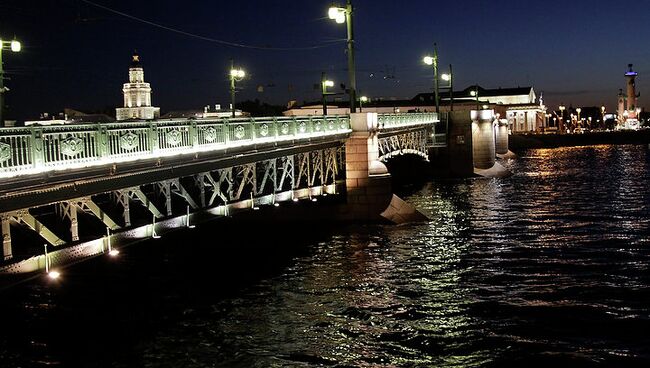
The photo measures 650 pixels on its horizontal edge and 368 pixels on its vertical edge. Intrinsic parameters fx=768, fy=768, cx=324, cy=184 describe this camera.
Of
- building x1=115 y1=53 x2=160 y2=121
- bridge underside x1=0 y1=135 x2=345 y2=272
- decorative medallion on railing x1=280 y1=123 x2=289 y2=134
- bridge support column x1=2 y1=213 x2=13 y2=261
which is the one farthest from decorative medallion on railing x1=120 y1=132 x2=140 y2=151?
building x1=115 y1=53 x2=160 y2=121

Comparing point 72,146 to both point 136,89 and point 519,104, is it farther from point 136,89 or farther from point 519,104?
point 519,104

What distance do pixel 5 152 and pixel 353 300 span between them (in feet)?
35.4

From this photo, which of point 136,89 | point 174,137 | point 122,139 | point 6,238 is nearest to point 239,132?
point 174,137

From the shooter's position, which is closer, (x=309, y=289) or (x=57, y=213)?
(x=57, y=213)

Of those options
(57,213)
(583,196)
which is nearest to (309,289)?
(57,213)

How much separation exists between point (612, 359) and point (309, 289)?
9.36 m

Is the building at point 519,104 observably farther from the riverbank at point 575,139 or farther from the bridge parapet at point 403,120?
the bridge parapet at point 403,120

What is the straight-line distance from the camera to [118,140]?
1686 centimetres

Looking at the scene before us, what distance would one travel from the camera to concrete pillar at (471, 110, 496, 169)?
6712cm

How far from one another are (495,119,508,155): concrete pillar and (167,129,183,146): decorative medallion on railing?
82.1 meters

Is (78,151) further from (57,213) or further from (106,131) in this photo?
(57,213)

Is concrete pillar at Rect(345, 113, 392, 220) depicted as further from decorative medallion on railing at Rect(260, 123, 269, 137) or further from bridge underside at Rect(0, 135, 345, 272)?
decorative medallion on railing at Rect(260, 123, 269, 137)

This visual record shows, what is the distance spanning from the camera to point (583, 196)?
47188 millimetres

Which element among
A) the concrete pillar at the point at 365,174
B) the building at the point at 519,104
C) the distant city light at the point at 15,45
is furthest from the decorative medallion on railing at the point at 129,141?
the building at the point at 519,104
